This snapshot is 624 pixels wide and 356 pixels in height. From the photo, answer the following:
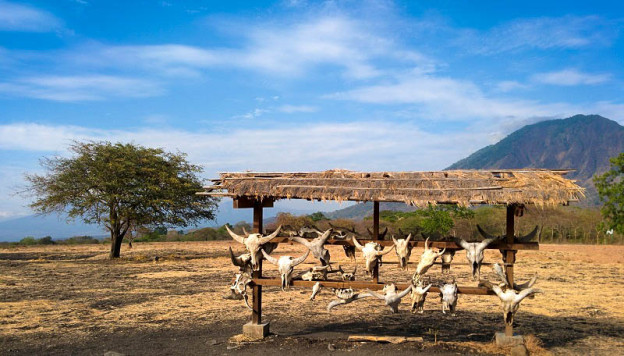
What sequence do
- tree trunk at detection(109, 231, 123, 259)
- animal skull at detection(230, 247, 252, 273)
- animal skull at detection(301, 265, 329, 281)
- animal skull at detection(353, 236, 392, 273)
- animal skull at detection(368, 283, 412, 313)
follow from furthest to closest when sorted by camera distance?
tree trunk at detection(109, 231, 123, 259) → animal skull at detection(230, 247, 252, 273) → animal skull at detection(301, 265, 329, 281) → animal skull at detection(353, 236, 392, 273) → animal skull at detection(368, 283, 412, 313)

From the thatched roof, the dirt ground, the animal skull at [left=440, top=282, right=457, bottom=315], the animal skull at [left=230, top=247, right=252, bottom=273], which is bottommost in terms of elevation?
the dirt ground

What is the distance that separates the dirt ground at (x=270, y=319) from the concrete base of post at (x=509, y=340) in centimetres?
10

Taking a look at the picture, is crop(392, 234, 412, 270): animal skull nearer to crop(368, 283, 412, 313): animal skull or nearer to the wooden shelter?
the wooden shelter

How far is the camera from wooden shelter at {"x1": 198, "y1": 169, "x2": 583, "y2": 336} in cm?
672

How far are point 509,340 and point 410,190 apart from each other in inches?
109

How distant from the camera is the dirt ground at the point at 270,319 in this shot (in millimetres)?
7543

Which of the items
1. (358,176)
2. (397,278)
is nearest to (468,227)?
(397,278)

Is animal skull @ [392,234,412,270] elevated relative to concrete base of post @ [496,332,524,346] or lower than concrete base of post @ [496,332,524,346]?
elevated

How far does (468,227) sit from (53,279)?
984 inches

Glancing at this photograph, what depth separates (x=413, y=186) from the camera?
7184mm

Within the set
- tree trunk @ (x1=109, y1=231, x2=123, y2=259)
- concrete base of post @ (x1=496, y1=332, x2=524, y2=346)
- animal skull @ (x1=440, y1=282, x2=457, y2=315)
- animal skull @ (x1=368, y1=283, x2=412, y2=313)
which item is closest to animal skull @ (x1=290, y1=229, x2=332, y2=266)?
animal skull @ (x1=368, y1=283, x2=412, y2=313)

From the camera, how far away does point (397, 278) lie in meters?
15.3

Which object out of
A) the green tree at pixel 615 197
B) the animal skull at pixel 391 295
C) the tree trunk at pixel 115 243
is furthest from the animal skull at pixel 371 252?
the tree trunk at pixel 115 243

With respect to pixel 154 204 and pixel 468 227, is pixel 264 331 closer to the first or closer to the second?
pixel 154 204
